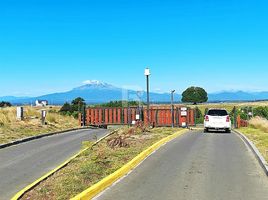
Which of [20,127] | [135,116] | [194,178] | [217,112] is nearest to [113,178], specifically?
[194,178]

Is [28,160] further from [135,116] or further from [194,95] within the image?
[194,95]

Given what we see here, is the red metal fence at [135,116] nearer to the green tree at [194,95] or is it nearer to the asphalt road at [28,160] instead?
the asphalt road at [28,160]

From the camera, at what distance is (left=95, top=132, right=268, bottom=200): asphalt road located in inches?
353

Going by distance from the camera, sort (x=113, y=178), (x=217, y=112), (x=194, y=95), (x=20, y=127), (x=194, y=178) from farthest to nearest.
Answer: (x=194, y=95), (x=217, y=112), (x=20, y=127), (x=194, y=178), (x=113, y=178)

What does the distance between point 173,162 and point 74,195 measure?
5395 millimetres

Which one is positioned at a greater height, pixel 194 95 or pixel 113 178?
pixel 194 95

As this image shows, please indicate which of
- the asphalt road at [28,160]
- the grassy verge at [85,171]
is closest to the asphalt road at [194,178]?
the grassy verge at [85,171]

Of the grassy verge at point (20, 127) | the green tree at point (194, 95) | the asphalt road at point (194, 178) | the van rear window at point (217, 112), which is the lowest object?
the asphalt road at point (194, 178)

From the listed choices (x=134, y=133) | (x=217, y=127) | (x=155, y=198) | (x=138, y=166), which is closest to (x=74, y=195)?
(x=155, y=198)

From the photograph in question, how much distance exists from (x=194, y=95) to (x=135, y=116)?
105978 mm

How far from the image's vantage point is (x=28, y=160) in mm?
A: 14781

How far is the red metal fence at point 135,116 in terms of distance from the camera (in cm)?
3216

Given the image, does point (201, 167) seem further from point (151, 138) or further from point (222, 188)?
point (151, 138)

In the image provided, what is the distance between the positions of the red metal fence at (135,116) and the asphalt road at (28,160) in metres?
11.2
